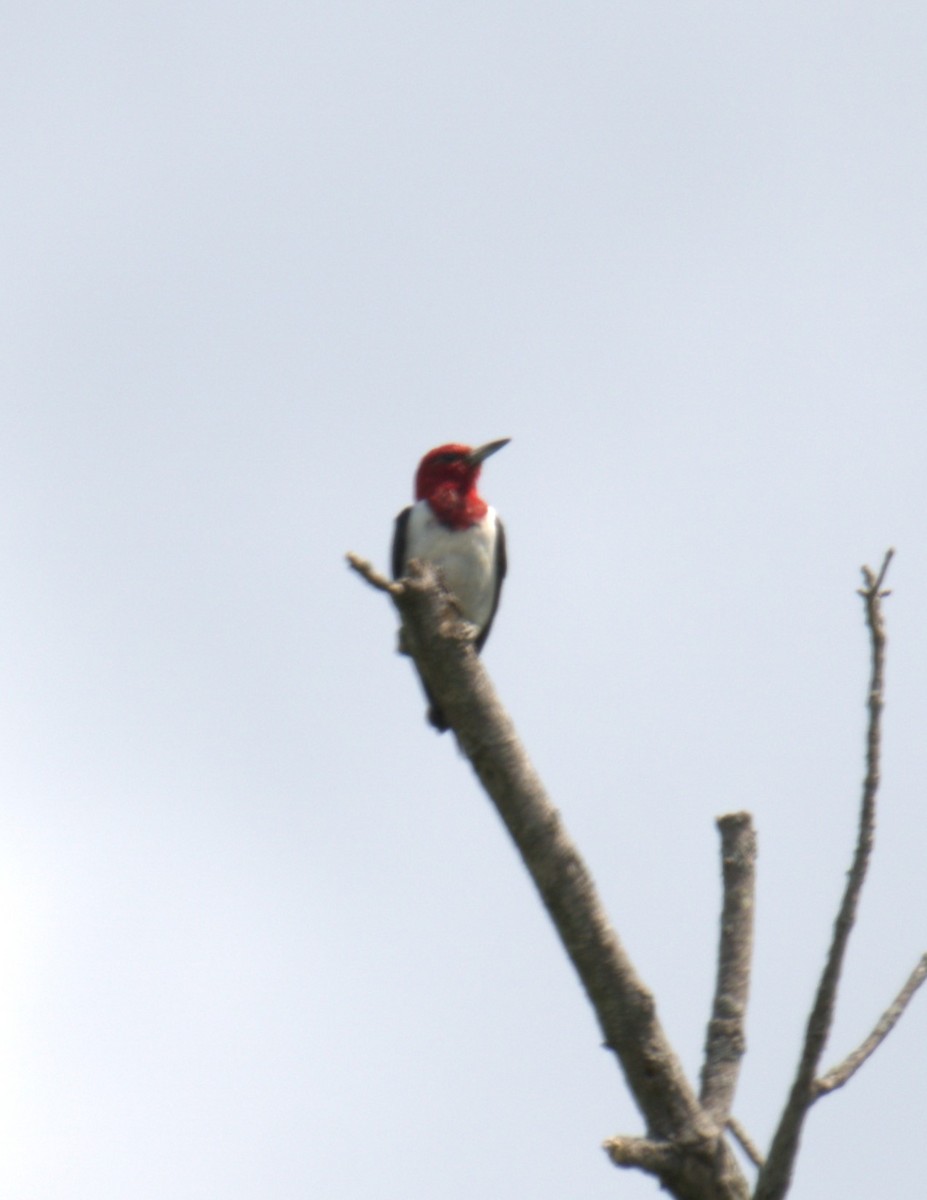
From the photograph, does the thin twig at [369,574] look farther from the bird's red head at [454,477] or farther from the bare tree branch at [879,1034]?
the bird's red head at [454,477]

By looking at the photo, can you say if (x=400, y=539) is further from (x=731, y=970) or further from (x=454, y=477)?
(x=731, y=970)

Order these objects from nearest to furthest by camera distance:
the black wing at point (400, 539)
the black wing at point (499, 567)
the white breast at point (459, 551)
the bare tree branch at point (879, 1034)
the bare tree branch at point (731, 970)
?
the bare tree branch at point (879, 1034)
the bare tree branch at point (731, 970)
the white breast at point (459, 551)
the black wing at point (400, 539)
the black wing at point (499, 567)

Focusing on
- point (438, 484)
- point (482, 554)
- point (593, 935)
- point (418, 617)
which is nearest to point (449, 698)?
point (418, 617)

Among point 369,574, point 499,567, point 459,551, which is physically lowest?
point 369,574

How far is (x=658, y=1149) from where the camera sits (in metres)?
4.47

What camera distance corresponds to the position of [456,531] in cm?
1042

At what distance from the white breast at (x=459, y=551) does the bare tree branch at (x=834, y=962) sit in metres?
6.28

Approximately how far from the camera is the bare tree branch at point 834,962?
391 cm

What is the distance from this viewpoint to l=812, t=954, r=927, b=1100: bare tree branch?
14.1 ft

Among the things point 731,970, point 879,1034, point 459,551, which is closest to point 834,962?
point 879,1034

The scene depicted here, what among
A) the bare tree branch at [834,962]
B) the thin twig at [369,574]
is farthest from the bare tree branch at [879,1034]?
the thin twig at [369,574]

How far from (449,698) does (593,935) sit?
936 millimetres

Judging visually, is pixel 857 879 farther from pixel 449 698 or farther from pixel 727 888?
pixel 449 698

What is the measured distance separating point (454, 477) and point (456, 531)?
0.70 m
